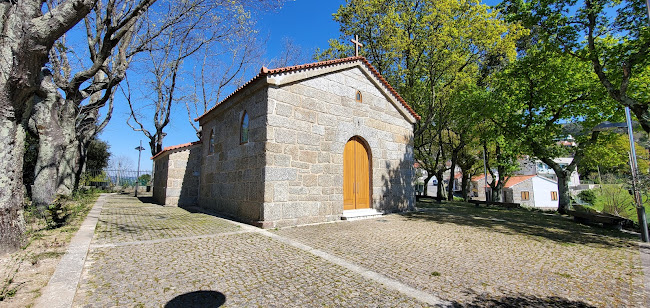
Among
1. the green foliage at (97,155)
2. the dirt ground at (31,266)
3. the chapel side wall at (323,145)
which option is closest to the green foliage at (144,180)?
the green foliage at (97,155)

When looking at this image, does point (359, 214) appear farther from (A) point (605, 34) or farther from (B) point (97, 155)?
(B) point (97, 155)

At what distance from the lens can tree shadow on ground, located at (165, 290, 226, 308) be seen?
307cm

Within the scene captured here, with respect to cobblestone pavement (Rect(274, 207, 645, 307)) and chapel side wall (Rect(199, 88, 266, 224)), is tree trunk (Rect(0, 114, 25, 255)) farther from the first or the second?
cobblestone pavement (Rect(274, 207, 645, 307))

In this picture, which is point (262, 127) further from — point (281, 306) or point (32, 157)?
point (32, 157)

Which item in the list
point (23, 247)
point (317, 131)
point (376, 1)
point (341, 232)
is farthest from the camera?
point (376, 1)

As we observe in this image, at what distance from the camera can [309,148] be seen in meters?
8.88

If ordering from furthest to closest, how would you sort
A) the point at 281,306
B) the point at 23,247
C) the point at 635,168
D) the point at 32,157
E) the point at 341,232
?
the point at 32,157 → the point at 635,168 → the point at 341,232 → the point at 23,247 → the point at 281,306

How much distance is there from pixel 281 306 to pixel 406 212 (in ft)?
32.2

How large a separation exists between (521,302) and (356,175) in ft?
23.5

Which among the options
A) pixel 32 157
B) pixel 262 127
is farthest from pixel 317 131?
pixel 32 157

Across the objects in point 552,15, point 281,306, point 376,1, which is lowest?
point 281,306

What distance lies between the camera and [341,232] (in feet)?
24.4

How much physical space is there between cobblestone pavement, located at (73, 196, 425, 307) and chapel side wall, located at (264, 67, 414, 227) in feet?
7.50

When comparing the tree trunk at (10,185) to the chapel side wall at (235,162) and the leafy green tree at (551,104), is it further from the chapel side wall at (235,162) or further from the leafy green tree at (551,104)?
the leafy green tree at (551,104)
